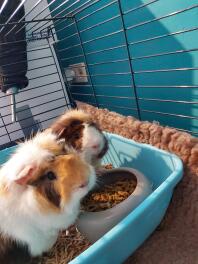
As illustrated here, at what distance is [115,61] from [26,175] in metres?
0.77

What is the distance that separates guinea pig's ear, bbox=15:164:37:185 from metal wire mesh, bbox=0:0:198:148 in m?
0.52

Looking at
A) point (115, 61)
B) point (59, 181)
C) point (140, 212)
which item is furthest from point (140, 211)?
point (115, 61)

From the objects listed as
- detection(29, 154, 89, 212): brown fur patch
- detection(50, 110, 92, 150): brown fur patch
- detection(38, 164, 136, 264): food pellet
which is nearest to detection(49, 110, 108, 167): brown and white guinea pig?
detection(50, 110, 92, 150): brown fur patch

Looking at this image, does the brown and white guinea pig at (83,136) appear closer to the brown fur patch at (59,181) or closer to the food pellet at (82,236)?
the food pellet at (82,236)

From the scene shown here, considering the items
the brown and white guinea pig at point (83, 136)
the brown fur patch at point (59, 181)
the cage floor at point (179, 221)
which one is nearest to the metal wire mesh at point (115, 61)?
the cage floor at point (179, 221)

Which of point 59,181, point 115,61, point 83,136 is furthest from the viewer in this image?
point 115,61

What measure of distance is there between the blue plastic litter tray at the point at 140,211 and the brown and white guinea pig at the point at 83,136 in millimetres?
139

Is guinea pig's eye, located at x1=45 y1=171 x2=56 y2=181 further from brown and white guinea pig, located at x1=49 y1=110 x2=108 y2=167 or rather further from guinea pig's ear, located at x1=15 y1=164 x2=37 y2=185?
brown and white guinea pig, located at x1=49 y1=110 x2=108 y2=167

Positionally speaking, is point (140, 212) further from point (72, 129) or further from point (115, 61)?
point (115, 61)

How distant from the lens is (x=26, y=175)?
728 millimetres

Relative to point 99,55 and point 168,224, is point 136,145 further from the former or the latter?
point 99,55

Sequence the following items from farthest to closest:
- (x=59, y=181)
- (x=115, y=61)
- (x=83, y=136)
Answer: (x=115, y=61)
(x=83, y=136)
(x=59, y=181)

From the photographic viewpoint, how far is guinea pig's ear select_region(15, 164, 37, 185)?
0.73 meters

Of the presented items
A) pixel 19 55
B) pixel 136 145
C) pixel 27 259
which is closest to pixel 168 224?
pixel 136 145
